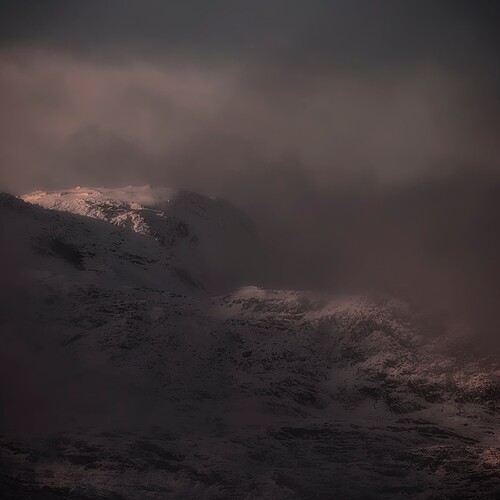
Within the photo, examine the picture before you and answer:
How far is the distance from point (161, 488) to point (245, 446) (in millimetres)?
30400

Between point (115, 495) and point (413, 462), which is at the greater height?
point (413, 462)

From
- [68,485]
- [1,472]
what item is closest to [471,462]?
[68,485]

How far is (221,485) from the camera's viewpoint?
579 ft

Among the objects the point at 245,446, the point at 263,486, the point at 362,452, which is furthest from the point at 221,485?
the point at 362,452

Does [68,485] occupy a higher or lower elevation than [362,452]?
lower

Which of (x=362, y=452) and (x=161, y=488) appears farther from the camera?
(x=362, y=452)

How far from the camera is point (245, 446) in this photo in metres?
198

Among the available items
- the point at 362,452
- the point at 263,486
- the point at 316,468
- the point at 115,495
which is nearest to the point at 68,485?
the point at 115,495

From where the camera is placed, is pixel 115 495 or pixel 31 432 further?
pixel 31 432

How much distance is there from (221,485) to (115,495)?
2347cm

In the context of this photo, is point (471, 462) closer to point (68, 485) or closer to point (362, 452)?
point (362, 452)

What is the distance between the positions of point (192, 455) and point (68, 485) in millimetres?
31642

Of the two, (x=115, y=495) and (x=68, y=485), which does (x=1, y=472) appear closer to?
(x=68, y=485)

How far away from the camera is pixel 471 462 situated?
191 m
